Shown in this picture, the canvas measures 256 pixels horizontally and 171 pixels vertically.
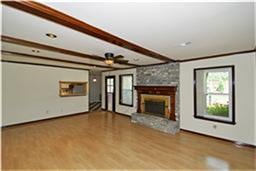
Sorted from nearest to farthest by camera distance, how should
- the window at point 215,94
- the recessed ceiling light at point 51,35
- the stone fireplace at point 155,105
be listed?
the recessed ceiling light at point 51,35, the window at point 215,94, the stone fireplace at point 155,105

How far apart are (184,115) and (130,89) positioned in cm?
315

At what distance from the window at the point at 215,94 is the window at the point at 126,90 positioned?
3.40 m

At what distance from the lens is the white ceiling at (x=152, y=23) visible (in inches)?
75.0

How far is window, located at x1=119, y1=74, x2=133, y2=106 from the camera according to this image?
786 centimetres

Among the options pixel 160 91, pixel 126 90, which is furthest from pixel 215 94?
pixel 126 90

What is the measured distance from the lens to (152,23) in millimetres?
2367

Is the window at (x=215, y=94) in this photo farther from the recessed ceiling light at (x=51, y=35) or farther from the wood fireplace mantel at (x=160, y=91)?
the recessed ceiling light at (x=51, y=35)

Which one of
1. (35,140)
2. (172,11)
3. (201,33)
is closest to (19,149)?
(35,140)

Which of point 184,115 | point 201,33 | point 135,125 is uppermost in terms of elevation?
point 201,33

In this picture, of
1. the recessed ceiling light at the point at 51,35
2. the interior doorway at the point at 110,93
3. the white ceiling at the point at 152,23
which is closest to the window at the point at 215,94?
the white ceiling at the point at 152,23

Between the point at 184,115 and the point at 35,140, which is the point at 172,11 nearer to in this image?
the point at 184,115

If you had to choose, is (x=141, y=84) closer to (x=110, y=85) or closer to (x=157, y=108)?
(x=157, y=108)

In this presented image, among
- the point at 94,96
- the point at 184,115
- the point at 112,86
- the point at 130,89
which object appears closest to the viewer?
the point at 184,115

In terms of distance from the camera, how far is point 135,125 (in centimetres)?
616
